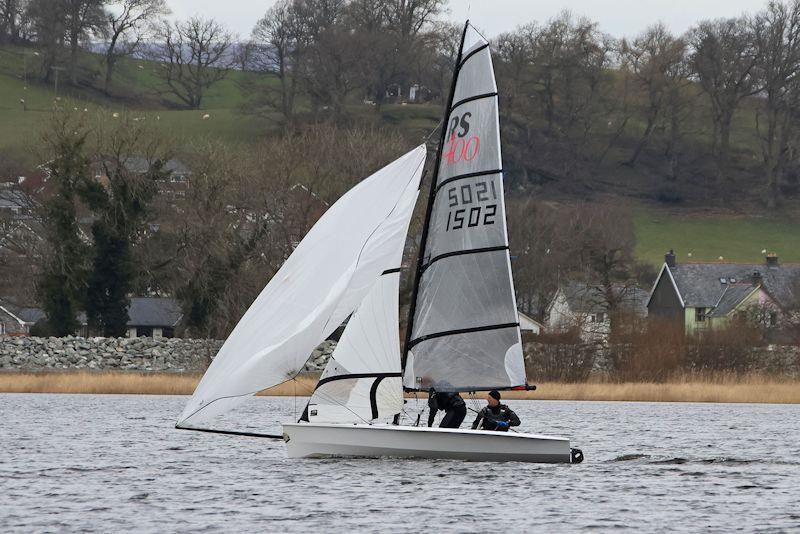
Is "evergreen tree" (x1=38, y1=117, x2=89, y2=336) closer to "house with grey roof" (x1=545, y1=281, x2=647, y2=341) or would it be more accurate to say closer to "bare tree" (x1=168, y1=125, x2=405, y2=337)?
"bare tree" (x1=168, y1=125, x2=405, y2=337)

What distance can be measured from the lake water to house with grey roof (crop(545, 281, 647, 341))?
1443 cm

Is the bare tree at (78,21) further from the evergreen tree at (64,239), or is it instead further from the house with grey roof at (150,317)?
the evergreen tree at (64,239)

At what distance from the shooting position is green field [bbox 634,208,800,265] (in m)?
99.0

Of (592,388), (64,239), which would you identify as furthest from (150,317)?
(592,388)

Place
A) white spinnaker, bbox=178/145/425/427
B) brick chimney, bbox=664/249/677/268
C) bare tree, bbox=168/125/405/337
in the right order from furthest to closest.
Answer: brick chimney, bbox=664/249/677/268, bare tree, bbox=168/125/405/337, white spinnaker, bbox=178/145/425/427

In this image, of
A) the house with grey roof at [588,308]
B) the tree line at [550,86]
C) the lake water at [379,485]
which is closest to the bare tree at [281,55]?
the tree line at [550,86]

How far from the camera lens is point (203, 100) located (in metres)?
133

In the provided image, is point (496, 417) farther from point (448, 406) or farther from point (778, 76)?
point (778, 76)

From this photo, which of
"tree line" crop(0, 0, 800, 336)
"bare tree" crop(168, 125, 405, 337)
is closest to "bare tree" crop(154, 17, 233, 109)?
"tree line" crop(0, 0, 800, 336)

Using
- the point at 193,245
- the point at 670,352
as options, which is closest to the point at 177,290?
the point at 193,245

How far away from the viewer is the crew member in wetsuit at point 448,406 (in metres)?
23.0

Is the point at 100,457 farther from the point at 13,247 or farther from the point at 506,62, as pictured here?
the point at 506,62

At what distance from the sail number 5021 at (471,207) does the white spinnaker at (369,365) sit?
2.37ft

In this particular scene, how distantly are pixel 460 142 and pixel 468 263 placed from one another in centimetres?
186
